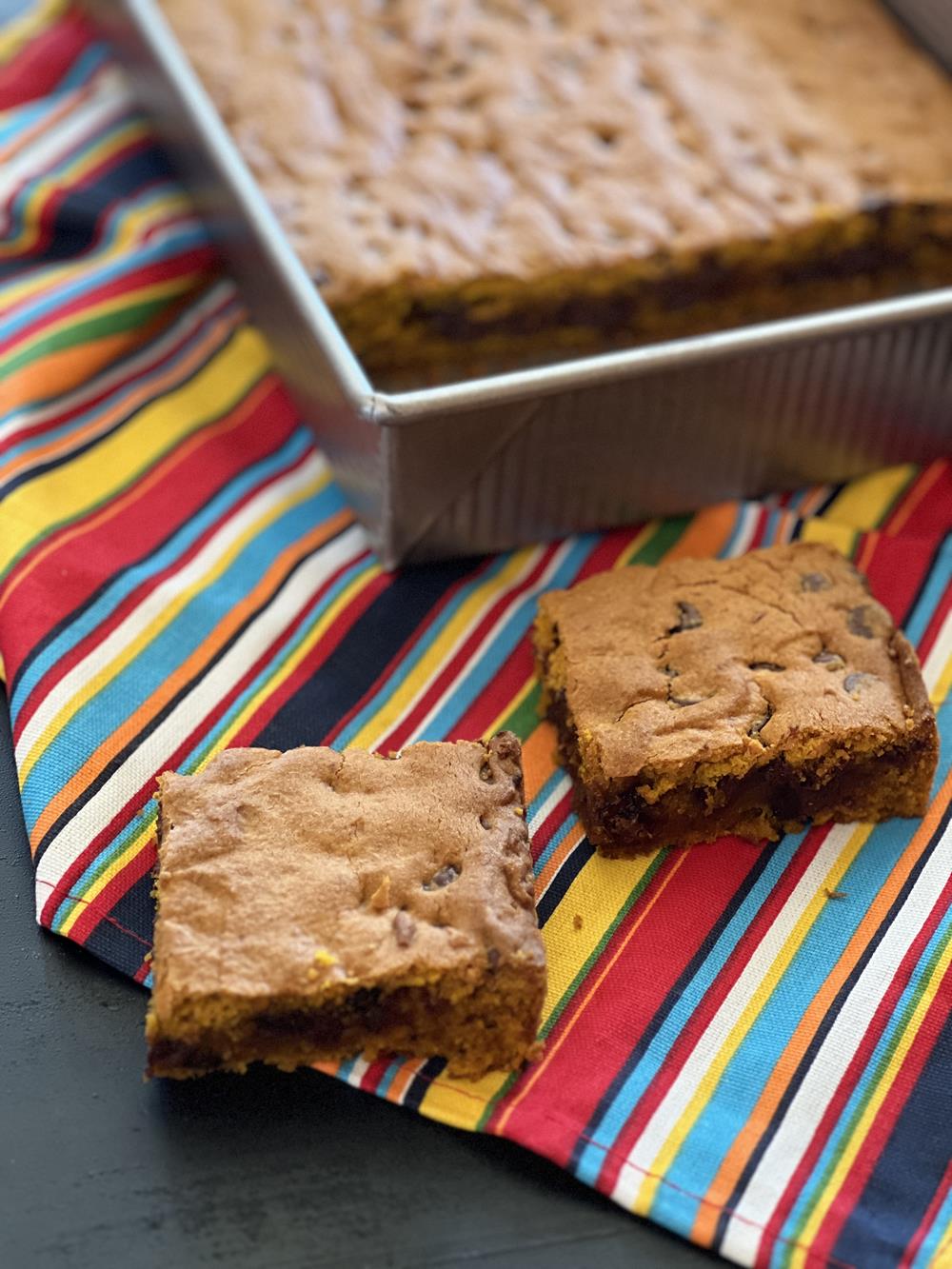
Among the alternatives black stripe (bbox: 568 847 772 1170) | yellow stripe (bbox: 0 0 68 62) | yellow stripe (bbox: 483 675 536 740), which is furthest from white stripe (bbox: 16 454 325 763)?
yellow stripe (bbox: 0 0 68 62)

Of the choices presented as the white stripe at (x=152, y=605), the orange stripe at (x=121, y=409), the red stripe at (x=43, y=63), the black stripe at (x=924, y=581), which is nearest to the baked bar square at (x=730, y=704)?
the black stripe at (x=924, y=581)

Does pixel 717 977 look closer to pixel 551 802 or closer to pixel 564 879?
pixel 564 879

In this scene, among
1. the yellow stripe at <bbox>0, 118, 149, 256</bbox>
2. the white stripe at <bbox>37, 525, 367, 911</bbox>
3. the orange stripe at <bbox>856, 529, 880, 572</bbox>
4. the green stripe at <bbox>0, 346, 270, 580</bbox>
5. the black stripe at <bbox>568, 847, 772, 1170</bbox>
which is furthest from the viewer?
the yellow stripe at <bbox>0, 118, 149, 256</bbox>

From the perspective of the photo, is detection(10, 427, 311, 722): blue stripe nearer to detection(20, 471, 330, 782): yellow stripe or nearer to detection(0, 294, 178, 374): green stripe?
detection(20, 471, 330, 782): yellow stripe

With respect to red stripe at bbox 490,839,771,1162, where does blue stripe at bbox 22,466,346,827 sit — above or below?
above

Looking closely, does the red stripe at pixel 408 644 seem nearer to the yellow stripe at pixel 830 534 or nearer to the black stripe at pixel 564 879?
the black stripe at pixel 564 879

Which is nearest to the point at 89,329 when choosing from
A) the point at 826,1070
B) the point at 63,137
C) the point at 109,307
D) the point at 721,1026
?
the point at 109,307
